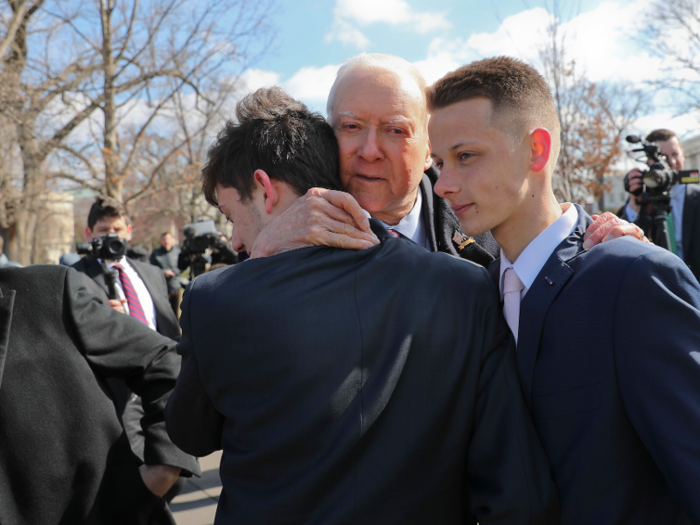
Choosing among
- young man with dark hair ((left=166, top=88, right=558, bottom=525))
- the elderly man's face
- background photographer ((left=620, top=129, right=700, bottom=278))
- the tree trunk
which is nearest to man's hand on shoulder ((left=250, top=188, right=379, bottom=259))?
young man with dark hair ((left=166, top=88, right=558, bottom=525))

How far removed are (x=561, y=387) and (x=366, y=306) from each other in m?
0.51

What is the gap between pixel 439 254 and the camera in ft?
5.10

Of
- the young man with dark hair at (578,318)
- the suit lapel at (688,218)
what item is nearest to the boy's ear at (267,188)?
the young man with dark hair at (578,318)

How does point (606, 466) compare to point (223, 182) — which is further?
point (223, 182)

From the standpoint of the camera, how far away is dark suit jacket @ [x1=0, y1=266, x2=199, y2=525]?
178 centimetres

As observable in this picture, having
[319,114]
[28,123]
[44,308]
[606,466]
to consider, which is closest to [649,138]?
[319,114]

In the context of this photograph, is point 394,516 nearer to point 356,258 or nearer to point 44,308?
point 356,258

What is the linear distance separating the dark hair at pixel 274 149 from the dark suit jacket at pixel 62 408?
2.00ft

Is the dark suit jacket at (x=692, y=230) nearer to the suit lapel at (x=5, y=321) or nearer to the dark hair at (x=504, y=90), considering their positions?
the dark hair at (x=504, y=90)

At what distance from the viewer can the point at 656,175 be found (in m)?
4.46

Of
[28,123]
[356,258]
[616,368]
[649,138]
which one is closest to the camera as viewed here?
[616,368]

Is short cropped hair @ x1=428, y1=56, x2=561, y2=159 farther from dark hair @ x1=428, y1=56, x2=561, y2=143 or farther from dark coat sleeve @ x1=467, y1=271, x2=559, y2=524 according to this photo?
dark coat sleeve @ x1=467, y1=271, x2=559, y2=524

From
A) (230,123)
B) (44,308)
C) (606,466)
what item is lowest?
(606,466)

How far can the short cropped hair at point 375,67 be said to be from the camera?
242 centimetres
